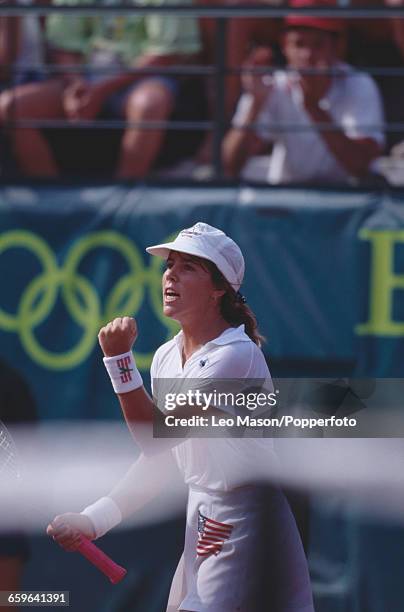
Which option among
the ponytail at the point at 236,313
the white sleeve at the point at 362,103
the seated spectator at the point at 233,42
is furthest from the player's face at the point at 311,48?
the ponytail at the point at 236,313

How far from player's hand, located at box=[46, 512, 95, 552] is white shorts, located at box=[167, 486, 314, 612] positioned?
0.86 feet

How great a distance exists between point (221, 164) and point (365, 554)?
1.61 meters

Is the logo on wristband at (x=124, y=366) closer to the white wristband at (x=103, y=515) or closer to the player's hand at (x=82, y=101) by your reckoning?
the white wristband at (x=103, y=515)

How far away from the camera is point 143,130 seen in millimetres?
4914

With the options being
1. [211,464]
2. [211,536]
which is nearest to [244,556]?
[211,536]

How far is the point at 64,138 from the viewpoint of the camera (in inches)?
202

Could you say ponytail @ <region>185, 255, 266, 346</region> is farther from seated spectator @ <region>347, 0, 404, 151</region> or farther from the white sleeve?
seated spectator @ <region>347, 0, 404, 151</region>

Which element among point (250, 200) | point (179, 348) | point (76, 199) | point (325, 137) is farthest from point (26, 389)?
point (179, 348)

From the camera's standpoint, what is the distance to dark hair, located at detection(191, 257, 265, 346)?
2686 millimetres

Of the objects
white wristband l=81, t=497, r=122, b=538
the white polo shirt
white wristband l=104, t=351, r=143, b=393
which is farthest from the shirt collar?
white wristband l=81, t=497, r=122, b=538

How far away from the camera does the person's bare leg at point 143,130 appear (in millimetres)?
4906

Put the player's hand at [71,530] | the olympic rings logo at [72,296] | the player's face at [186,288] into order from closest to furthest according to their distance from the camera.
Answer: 1. the player's face at [186,288]
2. the player's hand at [71,530]
3. the olympic rings logo at [72,296]


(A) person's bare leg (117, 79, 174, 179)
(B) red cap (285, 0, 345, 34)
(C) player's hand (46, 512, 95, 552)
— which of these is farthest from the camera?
(A) person's bare leg (117, 79, 174, 179)

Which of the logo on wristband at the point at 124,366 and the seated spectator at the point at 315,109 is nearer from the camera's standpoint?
the logo on wristband at the point at 124,366
